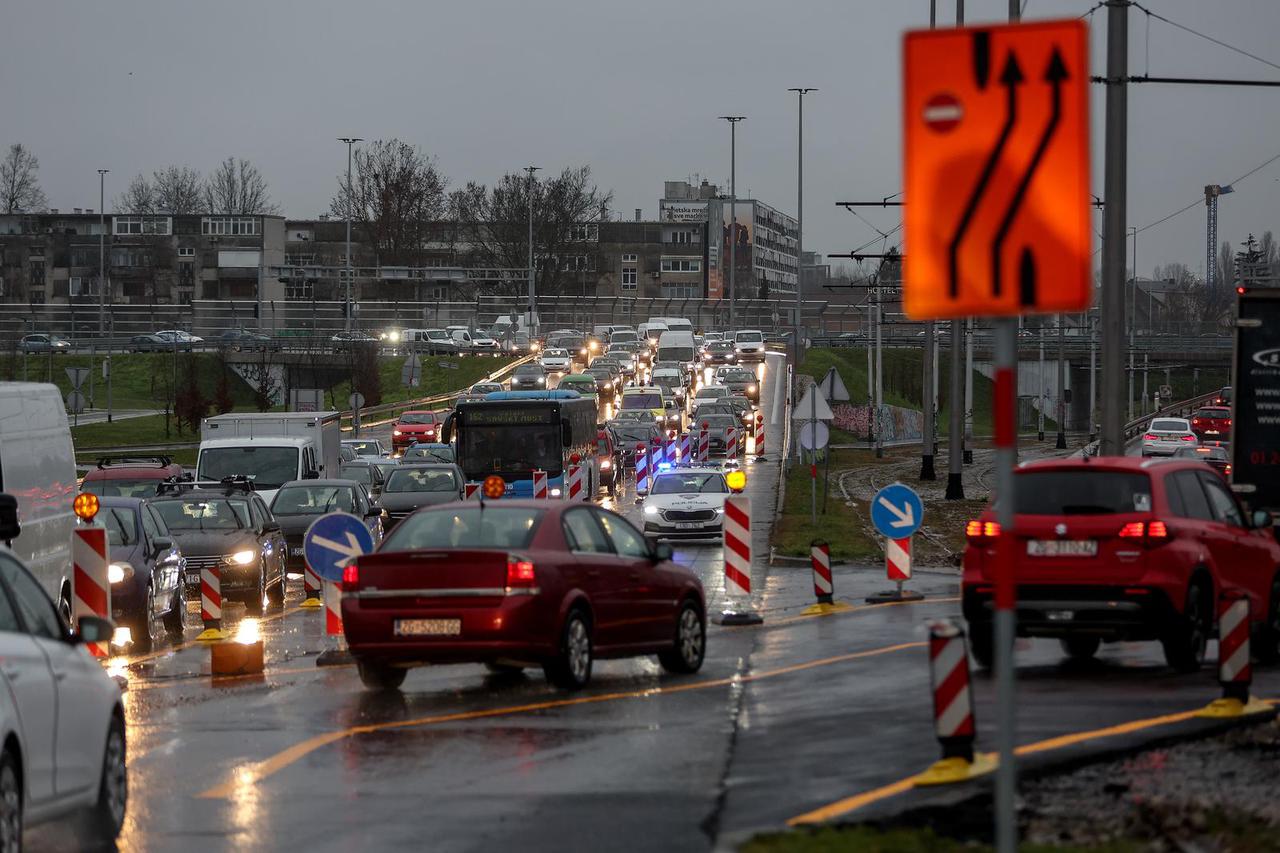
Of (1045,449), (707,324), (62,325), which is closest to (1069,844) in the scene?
(1045,449)

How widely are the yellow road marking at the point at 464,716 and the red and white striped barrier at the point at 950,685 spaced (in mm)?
3773

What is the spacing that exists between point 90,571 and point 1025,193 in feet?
41.9

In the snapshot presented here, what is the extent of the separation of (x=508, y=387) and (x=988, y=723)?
249 feet

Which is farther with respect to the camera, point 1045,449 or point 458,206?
point 458,206

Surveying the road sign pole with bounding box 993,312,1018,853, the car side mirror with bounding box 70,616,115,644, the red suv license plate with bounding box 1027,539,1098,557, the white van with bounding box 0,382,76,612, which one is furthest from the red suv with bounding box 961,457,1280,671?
the white van with bounding box 0,382,76,612

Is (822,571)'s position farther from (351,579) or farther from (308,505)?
(308,505)

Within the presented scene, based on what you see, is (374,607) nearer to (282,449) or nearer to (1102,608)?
(1102,608)

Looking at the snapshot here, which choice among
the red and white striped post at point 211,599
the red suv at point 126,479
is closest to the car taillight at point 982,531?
the red and white striped post at point 211,599

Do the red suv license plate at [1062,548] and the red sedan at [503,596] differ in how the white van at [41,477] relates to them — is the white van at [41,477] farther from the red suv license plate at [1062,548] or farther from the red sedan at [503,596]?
the red suv license plate at [1062,548]

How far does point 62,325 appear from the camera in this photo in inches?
4515

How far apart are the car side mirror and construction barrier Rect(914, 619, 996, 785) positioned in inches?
160

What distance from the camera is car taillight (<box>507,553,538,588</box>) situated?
14625mm

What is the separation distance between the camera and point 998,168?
6.65m

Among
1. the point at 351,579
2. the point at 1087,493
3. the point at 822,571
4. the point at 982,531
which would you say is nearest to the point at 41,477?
the point at 351,579
